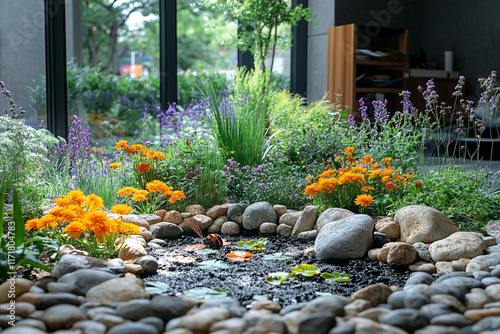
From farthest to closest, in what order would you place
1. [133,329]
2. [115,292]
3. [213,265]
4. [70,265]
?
[213,265], [70,265], [115,292], [133,329]

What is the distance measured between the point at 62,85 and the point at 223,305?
14.0ft

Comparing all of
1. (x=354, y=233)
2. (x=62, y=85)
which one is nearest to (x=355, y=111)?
(x=62, y=85)

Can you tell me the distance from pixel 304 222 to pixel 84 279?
1.57 metres

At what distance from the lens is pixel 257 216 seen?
3.35 meters

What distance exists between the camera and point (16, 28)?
17.0 feet

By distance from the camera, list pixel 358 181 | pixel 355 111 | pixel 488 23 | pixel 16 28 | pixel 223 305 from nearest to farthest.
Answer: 1. pixel 223 305
2. pixel 358 181
3. pixel 16 28
4. pixel 355 111
5. pixel 488 23

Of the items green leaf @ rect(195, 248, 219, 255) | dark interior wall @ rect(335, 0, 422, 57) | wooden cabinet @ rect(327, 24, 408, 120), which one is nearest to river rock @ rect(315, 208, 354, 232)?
green leaf @ rect(195, 248, 219, 255)

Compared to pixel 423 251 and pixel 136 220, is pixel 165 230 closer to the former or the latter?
pixel 136 220

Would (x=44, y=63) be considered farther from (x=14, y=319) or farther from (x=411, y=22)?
(x=411, y=22)

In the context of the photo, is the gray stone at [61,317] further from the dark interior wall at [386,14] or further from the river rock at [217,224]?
the dark interior wall at [386,14]

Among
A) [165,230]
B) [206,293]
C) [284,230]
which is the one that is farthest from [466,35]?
[206,293]

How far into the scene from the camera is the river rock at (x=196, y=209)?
11.5 feet

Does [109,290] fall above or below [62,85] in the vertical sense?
below

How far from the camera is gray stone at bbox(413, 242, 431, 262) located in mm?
2607
